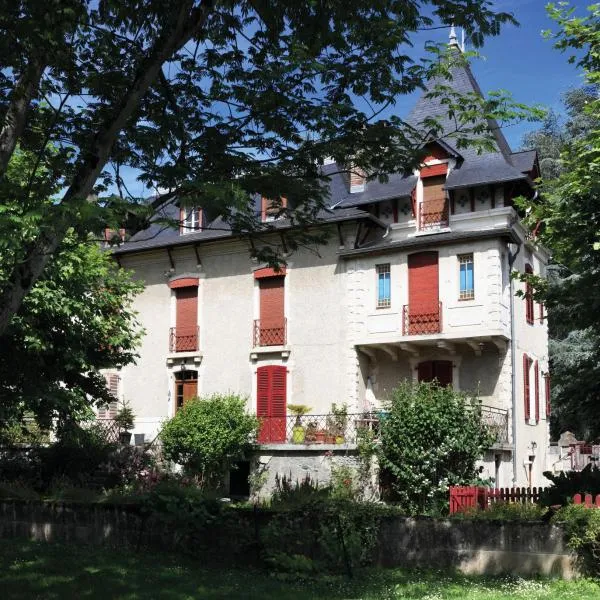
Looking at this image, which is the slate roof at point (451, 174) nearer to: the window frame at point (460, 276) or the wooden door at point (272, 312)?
the window frame at point (460, 276)

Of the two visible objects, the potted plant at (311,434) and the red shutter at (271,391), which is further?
the red shutter at (271,391)

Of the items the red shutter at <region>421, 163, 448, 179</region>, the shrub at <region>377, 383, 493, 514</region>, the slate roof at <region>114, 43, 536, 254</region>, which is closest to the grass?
the shrub at <region>377, 383, 493, 514</region>

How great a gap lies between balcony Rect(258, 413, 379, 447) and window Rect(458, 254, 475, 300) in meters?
4.31

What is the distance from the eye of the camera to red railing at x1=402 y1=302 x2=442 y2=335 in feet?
78.2

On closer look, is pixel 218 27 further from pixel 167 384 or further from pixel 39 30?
pixel 167 384

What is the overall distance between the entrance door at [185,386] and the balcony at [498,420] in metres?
9.81

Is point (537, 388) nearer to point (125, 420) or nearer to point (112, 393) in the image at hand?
point (125, 420)

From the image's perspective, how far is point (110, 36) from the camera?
8.13 m

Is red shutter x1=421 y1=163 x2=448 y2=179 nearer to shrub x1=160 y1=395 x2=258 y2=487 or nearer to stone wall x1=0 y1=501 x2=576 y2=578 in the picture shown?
shrub x1=160 y1=395 x2=258 y2=487

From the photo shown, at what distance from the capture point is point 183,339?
28.2 meters

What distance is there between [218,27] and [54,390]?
11710 millimetres

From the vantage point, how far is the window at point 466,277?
2367cm

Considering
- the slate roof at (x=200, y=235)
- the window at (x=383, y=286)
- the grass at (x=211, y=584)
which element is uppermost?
the slate roof at (x=200, y=235)

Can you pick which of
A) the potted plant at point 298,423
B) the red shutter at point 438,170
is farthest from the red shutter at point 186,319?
the red shutter at point 438,170
